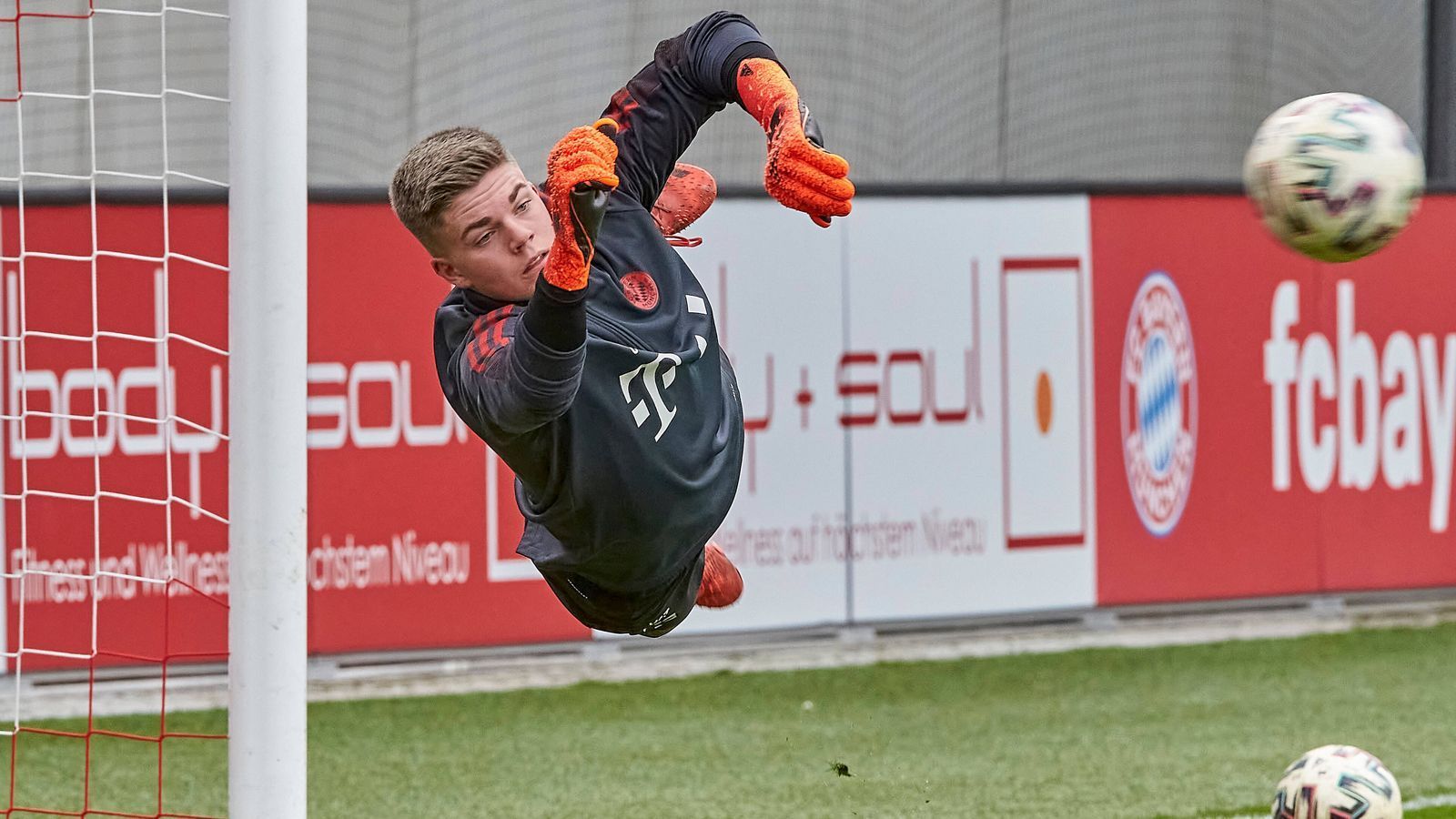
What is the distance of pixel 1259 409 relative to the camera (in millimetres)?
8422

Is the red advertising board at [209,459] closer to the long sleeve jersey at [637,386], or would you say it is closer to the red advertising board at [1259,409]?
the red advertising board at [1259,409]

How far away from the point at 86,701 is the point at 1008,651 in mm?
3869

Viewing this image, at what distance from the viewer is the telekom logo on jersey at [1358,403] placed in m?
8.47

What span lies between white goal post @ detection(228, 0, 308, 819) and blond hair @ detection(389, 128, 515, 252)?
0.23 metres

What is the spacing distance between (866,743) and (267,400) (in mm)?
3627

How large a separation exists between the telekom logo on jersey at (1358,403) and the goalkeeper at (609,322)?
5154 millimetres

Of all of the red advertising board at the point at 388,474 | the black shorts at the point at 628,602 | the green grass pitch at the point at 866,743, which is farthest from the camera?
the red advertising board at the point at 388,474

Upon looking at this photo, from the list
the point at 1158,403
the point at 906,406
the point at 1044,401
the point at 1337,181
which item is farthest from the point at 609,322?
the point at 1158,403

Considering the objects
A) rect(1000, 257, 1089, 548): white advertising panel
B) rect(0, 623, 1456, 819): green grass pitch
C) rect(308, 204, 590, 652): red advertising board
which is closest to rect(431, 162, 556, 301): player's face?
rect(0, 623, 1456, 819): green grass pitch

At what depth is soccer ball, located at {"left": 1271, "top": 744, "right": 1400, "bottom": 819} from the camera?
4445mm

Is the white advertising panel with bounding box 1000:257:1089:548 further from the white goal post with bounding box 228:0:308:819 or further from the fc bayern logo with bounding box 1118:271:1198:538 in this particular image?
the white goal post with bounding box 228:0:308:819

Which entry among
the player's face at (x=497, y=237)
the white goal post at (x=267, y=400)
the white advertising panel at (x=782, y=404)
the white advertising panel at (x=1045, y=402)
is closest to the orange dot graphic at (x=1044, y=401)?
the white advertising panel at (x=1045, y=402)

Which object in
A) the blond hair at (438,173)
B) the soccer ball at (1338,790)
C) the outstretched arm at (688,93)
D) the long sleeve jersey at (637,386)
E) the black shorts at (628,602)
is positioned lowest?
the soccer ball at (1338,790)

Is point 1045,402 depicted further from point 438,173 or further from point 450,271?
point 438,173
